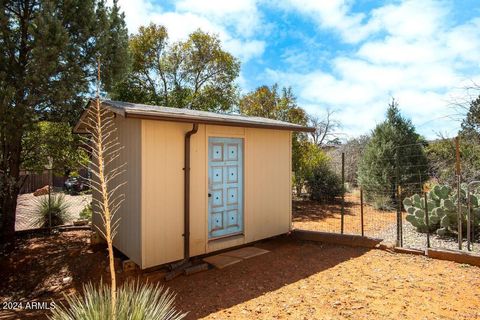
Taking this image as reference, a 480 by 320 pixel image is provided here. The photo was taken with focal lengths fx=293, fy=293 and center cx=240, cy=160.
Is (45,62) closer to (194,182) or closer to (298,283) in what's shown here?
(194,182)

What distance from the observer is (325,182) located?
1248 cm

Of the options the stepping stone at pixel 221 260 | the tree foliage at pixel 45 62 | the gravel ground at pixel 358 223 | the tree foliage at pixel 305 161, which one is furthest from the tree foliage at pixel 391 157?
the tree foliage at pixel 45 62

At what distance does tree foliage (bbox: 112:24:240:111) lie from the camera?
14469mm

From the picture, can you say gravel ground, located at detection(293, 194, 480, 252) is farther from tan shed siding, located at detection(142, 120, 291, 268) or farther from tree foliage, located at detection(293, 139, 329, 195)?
tan shed siding, located at detection(142, 120, 291, 268)

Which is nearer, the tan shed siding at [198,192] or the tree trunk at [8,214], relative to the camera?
the tan shed siding at [198,192]

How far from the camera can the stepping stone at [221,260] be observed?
16.8ft

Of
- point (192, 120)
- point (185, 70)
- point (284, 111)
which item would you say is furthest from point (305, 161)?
point (192, 120)

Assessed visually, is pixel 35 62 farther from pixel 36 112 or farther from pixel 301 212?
pixel 301 212

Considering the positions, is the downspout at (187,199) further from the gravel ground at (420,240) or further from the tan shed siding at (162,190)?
the gravel ground at (420,240)

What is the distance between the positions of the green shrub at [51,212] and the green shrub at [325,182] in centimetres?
919

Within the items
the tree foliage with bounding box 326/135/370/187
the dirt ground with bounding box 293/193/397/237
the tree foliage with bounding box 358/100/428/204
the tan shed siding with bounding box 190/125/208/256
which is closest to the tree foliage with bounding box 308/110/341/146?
the tree foliage with bounding box 326/135/370/187

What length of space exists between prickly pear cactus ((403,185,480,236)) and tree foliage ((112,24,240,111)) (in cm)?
1020

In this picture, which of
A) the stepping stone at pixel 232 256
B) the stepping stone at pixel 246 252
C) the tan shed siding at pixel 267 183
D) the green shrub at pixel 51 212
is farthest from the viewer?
the green shrub at pixel 51 212

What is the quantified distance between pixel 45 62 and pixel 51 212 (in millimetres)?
4648
